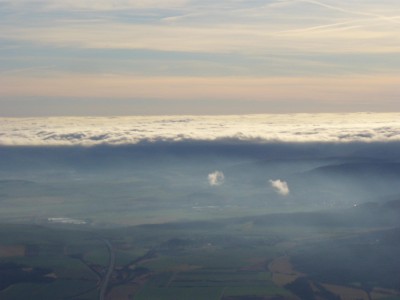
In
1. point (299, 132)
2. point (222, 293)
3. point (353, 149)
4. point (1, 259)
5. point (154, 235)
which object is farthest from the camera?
point (299, 132)

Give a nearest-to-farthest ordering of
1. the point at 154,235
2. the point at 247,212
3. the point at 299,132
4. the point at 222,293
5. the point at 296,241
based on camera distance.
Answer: the point at 222,293 → the point at 296,241 → the point at 154,235 → the point at 247,212 → the point at 299,132

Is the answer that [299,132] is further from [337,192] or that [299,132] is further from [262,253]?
[262,253]

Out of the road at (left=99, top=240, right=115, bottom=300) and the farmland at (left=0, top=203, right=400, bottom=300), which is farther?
the farmland at (left=0, top=203, right=400, bottom=300)

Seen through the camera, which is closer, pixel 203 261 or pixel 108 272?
pixel 108 272

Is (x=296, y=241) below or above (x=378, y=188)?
above

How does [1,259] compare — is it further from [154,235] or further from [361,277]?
[361,277]

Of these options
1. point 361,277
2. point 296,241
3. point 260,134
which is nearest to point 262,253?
point 296,241

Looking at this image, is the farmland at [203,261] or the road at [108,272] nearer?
the road at [108,272]

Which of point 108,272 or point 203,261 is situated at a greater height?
point 108,272

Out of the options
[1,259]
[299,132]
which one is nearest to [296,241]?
[1,259]

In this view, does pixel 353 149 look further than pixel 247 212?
Yes
